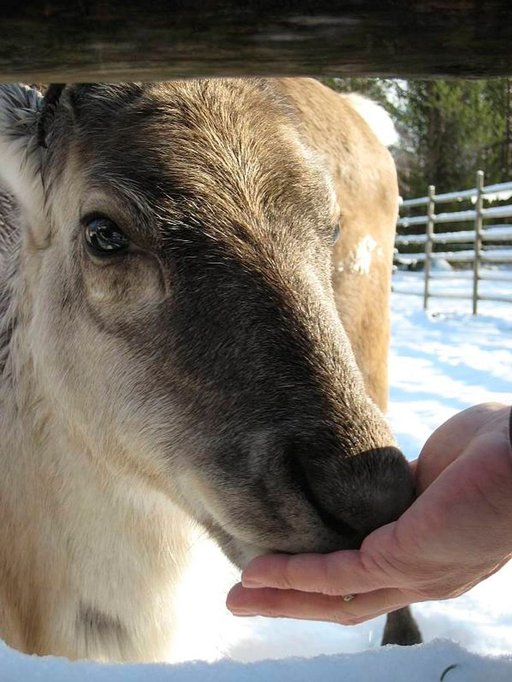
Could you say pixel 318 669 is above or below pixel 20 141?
below

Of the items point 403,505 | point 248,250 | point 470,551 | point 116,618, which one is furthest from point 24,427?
point 470,551

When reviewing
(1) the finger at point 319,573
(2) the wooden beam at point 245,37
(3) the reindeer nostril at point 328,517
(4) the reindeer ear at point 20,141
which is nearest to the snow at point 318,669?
(1) the finger at point 319,573

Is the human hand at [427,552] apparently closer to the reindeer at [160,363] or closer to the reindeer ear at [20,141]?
the reindeer at [160,363]

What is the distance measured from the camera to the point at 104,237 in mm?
2502

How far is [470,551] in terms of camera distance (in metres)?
1.64

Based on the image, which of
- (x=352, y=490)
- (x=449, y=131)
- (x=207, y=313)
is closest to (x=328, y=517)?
(x=352, y=490)

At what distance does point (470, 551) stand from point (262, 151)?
1.50m

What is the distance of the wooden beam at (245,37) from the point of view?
1.51 m

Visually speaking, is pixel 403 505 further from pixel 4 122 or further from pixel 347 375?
pixel 4 122

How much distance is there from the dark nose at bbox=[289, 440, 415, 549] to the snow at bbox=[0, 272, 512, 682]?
29 centimetres

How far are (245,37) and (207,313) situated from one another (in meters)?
0.91

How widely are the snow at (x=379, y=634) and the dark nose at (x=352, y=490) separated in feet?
0.95

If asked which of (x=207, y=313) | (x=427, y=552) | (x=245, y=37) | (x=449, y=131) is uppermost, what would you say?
(x=449, y=131)

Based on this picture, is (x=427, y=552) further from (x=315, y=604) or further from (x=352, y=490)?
(x=315, y=604)
